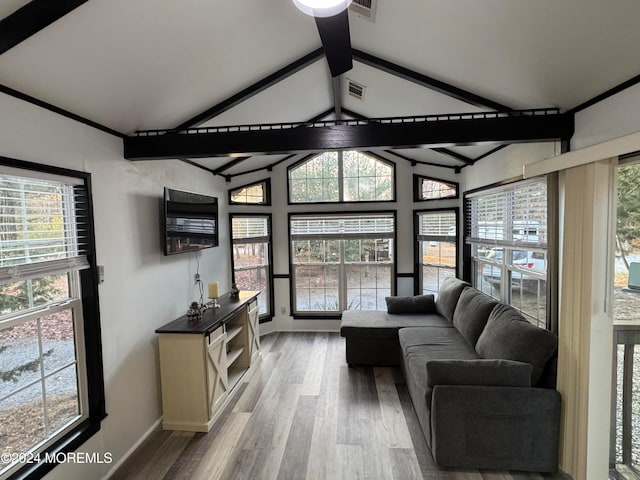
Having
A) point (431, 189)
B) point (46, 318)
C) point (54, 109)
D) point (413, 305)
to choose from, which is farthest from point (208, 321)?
point (431, 189)

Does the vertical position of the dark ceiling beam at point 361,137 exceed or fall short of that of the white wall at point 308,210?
it exceeds it

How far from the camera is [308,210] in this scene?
5.31 m

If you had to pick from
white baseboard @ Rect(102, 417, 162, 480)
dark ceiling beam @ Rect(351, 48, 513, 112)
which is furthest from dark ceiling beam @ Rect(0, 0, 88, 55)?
white baseboard @ Rect(102, 417, 162, 480)

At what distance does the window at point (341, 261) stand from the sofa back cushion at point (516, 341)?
2.38 m

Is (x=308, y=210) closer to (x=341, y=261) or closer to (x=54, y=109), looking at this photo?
(x=341, y=261)

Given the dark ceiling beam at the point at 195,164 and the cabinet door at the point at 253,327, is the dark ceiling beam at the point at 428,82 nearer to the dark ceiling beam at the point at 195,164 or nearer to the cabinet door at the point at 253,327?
the dark ceiling beam at the point at 195,164

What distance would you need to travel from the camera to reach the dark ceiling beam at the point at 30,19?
1403mm

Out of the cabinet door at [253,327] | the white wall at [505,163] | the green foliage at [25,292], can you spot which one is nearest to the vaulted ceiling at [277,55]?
the white wall at [505,163]

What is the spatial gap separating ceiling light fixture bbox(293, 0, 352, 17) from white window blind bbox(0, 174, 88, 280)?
5.80ft

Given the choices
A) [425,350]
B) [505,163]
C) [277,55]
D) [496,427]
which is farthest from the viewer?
[505,163]

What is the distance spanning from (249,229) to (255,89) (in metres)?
2.66

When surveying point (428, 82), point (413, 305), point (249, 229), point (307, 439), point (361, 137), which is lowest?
point (307, 439)

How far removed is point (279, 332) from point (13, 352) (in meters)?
3.88

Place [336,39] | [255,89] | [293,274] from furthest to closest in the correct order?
[293,274]
[255,89]
[336,39]
